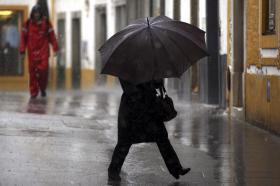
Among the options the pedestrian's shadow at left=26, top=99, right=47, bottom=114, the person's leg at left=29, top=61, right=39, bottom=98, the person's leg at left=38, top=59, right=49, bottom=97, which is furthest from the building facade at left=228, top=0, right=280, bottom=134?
the person's leg at left=38, top=59, right=49, bottom=97

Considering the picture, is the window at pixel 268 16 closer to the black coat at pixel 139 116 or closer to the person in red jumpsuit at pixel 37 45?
the black coat at pixel 139 116

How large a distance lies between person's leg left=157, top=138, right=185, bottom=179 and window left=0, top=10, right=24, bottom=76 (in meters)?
26.0

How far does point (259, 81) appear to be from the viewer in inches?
623

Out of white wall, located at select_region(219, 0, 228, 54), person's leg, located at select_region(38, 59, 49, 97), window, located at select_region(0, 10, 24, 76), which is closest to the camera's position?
white wall, located at select_region(219, 0, 228, 54)

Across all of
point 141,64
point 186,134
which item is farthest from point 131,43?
point 186,134

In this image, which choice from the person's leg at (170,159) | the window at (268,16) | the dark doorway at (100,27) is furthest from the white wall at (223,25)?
the dark doorway at (100,27)

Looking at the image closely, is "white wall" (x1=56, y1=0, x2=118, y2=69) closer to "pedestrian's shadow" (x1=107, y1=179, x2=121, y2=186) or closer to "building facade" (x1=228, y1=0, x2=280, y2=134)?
"building facade" (x1=228, y1=0, x2=280, y2=134)

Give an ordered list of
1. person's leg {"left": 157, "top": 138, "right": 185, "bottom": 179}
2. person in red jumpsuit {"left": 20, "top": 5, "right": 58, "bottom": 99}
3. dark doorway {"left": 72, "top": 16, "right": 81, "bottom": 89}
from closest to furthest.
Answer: person's leg {"left": 157, "top": 138, "right": 185, "bottom": 179} < person in red jumpsuit {"left": 20, "top": 5, "right": 58, "bottom": 99} < dark doorway {"left": 72, "top": 16, "right": 81, "bottom": 89}

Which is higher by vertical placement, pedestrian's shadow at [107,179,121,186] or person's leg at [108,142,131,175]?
person's leg at [108,142,131,175]

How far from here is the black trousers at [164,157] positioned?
10219 millimetres

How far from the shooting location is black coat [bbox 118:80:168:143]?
396 inches

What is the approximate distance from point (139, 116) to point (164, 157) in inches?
19.3

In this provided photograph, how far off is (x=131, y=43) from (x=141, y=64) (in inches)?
9.1

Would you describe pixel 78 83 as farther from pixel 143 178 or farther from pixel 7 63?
pixel 143 178
